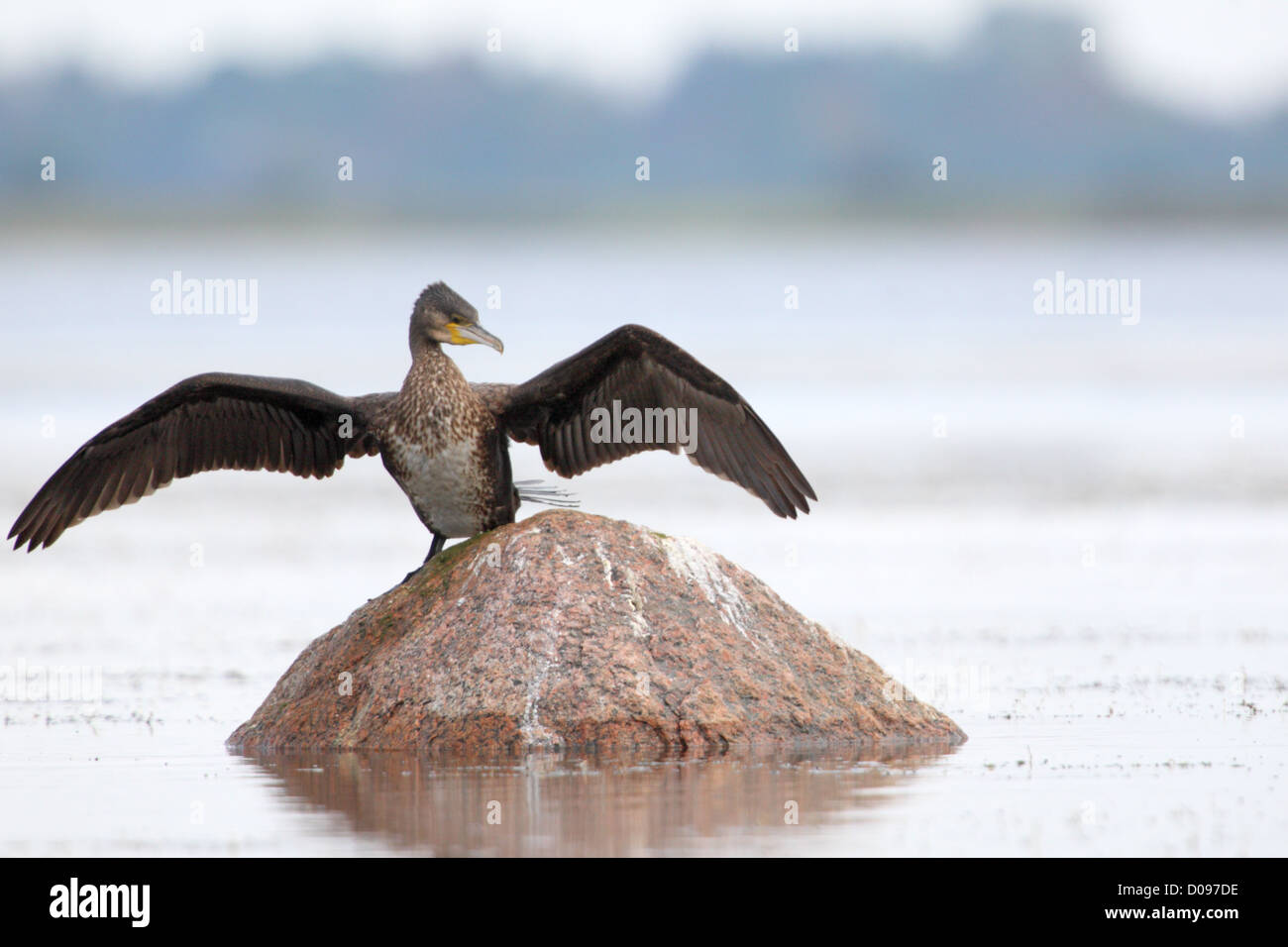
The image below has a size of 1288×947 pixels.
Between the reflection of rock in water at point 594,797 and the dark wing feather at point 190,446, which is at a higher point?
the dark wing feather at point 190,446

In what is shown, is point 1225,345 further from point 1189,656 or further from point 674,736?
point 674,736

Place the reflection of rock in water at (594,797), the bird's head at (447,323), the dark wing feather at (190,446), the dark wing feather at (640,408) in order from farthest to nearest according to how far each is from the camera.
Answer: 1. the dark wing feather at (190,446)
2. the bird's head at (447,323)
3. the dark wing feather at (640,408)
4. the reflection of rock in water at (594,797)

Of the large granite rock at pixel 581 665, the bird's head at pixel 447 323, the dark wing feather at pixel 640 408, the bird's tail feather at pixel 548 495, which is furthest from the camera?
the bird's tail feather at pixel 548 495

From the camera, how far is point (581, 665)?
31.0ft

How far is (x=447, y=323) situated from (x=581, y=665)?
7.07 feet

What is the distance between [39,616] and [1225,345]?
1103 inches

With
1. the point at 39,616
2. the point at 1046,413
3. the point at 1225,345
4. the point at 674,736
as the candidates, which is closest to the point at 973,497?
the point at 1046,413

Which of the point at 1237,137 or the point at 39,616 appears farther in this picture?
the point at 1237,137

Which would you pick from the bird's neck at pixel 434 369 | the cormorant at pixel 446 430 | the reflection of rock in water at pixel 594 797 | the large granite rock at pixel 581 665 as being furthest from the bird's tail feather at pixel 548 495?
the reflection of rock in water at pixel 594 797

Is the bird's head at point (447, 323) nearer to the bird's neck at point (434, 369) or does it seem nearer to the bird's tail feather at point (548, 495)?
the bird's neck at point (434, 369)

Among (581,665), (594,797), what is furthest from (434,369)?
(594,797)

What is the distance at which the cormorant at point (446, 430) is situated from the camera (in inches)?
402
